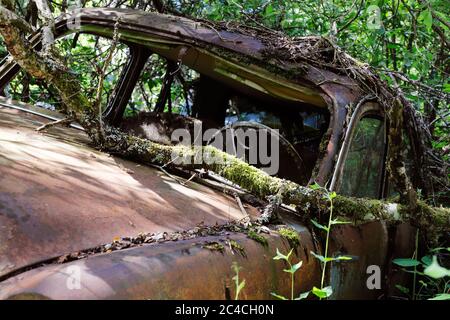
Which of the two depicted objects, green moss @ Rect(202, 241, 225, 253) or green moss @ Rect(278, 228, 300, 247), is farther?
green moss @ Rect(278, 228, 300, 247)

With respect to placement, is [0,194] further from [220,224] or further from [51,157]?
[220,224]

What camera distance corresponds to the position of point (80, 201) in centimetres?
158

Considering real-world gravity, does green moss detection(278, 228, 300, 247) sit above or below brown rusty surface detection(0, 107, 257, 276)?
below

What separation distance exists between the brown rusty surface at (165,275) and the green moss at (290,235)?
0.22 feet

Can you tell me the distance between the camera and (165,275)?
1.29 m

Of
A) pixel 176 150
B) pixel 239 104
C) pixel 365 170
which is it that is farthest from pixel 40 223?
pixel 239 104

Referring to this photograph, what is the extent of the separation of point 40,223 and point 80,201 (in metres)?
0.24

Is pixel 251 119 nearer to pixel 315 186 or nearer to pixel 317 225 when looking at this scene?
pixel 315 186

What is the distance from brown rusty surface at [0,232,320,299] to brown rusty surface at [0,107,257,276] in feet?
0.38

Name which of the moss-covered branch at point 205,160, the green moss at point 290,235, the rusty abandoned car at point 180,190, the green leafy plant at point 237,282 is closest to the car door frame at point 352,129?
the rusty abandoned car at point 180,190

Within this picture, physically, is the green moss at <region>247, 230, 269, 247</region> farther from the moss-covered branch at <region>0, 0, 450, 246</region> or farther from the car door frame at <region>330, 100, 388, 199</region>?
the car door frame at <region>330, 100, 388, 199</region>

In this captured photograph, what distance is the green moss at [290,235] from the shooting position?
192 cm

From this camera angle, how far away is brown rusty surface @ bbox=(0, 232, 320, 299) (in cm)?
110

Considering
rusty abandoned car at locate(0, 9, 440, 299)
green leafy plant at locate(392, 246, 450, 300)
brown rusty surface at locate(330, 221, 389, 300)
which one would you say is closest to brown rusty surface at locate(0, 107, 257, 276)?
rusty abandoned car at locate(0, 9, 440, 299)
